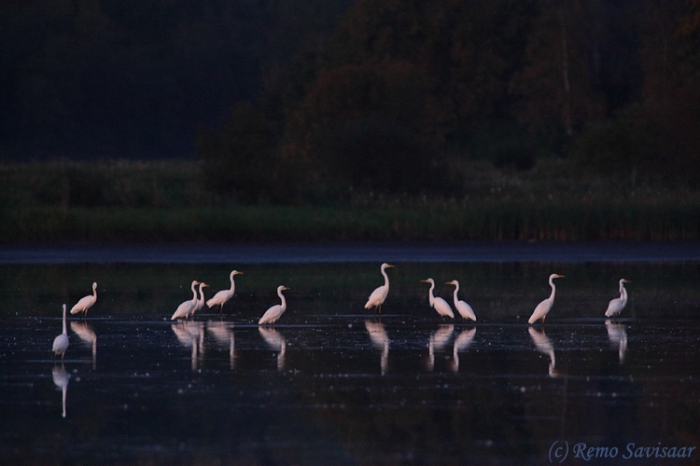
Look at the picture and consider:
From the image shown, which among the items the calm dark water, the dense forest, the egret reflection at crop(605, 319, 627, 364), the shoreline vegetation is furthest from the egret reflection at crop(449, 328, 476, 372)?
the dense forest

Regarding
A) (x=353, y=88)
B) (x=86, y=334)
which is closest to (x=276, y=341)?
(x=86, y=334)

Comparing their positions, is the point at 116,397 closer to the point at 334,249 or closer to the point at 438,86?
the point at 334,249

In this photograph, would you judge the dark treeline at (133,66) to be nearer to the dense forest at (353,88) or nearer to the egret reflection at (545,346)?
the dense forest at (353,88)

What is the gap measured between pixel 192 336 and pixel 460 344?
3.42m

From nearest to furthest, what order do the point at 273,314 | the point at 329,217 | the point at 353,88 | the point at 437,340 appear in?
the point at 437,340 < the point at 273,314 < the point at 329,217 < the point at 353,88

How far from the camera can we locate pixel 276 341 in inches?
573

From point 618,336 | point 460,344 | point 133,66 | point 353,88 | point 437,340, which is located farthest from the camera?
point 133,66

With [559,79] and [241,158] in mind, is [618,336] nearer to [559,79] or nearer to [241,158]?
[241,158]

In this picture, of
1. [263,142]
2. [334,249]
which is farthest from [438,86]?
[334,249]

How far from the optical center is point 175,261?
88.5 ft

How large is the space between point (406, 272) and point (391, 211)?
8063 millimetres

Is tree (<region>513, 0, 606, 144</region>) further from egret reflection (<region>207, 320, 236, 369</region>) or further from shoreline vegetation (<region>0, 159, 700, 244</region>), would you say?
egret reflection (<region>207, 320, 236, 369</region>)

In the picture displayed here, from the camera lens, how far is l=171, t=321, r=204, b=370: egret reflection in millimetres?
13609

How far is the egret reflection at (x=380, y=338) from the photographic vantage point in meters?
12.9
